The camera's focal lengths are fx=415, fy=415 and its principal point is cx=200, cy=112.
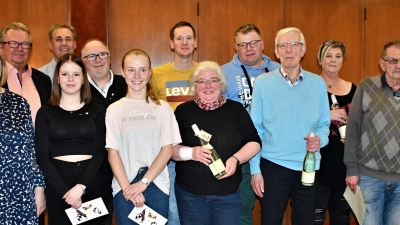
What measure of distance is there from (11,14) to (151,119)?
8.50 feet

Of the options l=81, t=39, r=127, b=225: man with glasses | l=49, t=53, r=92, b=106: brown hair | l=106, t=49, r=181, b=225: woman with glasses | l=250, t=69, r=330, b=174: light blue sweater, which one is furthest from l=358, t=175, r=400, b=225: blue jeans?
l=49, t=53, r=92, b=106: brown hair

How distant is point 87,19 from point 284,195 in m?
2.82

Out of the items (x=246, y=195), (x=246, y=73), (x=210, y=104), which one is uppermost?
(x=246, y=73)

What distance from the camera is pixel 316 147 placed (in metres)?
2.92

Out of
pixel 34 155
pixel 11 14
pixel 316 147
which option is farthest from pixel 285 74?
pixel 11 14

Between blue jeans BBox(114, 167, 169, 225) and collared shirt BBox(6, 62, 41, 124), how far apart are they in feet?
3.57

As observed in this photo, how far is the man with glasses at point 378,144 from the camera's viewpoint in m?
3.03

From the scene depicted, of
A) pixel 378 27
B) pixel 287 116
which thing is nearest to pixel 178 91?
pixel 287 116

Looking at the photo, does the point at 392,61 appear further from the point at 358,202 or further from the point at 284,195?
the point at 284,195

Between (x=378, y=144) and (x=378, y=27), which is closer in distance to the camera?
(x=378, y=144)

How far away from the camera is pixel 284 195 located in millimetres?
2986

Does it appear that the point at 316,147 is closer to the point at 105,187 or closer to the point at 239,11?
the point at 105,187

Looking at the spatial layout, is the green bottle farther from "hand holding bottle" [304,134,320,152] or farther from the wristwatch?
the wristwatch

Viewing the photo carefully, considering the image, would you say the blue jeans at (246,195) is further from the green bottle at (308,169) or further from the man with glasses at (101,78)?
the man with glasses at (101,78)
